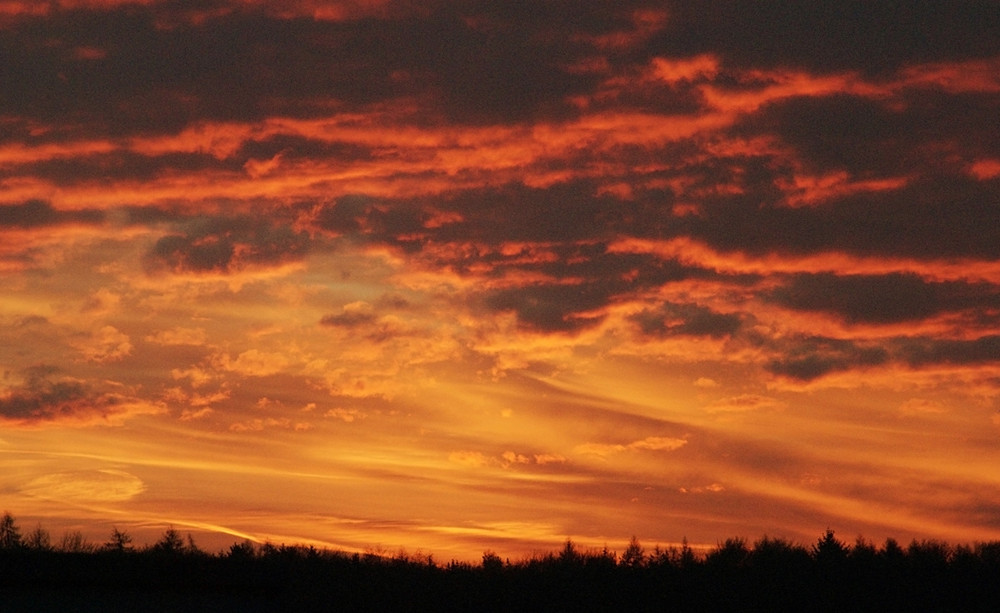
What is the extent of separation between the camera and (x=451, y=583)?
31688mm

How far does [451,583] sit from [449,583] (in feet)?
0.17

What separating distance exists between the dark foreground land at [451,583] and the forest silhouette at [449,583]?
1.3 inches

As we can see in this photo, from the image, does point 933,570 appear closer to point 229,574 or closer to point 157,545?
point 229,574

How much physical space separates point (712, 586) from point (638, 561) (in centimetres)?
530

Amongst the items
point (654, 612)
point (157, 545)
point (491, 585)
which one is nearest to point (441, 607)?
point (491, 585)

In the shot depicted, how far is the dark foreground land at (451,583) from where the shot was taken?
2953 centimetres

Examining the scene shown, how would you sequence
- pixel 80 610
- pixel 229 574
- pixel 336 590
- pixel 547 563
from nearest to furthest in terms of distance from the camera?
1. pixel 80 610
2. pixel 336 590
3. pixel 229 574
4. pixel 547 563

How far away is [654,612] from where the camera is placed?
96.7ft

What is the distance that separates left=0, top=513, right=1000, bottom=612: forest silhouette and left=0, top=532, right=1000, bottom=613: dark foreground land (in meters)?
0.03

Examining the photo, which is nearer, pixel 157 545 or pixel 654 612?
pixel 654 612

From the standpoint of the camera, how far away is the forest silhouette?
29531 mm

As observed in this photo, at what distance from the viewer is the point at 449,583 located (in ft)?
104

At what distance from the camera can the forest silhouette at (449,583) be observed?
29531 millimetres

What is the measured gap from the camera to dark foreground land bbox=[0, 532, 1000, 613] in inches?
1163
